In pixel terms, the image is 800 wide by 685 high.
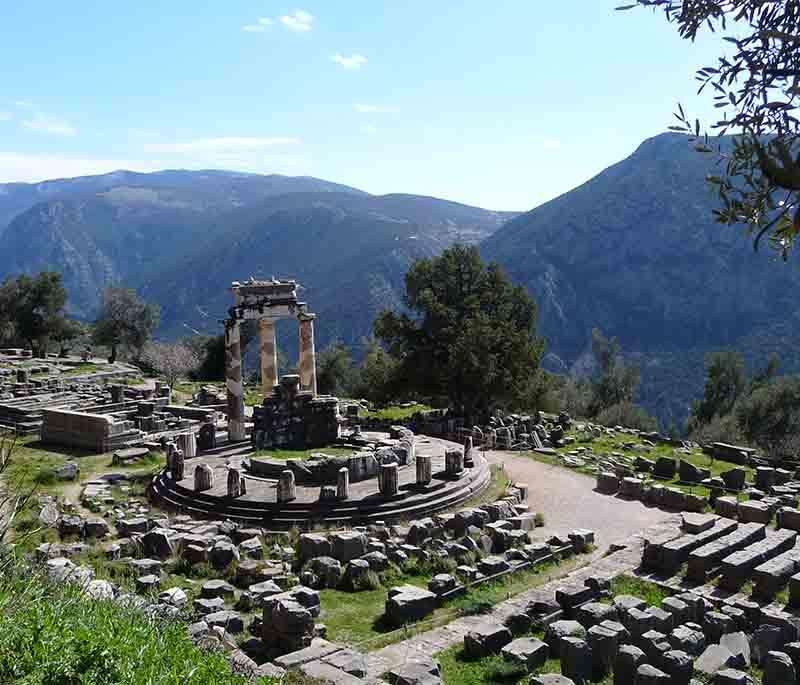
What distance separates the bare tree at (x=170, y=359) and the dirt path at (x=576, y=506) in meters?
36.9

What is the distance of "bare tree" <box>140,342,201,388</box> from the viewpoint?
60175 millimetres

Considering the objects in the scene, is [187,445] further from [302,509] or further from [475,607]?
[475,607]

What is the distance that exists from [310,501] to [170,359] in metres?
43.1

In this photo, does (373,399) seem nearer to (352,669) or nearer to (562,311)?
(352,669)

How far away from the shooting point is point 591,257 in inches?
4877

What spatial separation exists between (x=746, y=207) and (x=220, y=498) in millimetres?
17881

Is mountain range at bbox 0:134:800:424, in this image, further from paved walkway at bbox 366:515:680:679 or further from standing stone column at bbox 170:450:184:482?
standing stone column at bbox 170:450:184:482

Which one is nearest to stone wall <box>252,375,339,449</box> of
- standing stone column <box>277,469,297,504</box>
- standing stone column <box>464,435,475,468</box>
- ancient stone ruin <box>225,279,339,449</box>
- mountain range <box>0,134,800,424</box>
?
ancient stone ruin <box>225,279,339,449</box>

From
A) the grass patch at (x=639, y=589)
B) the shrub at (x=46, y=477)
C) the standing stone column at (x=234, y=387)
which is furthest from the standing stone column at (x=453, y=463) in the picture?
the shrub at (x=46, y=477)

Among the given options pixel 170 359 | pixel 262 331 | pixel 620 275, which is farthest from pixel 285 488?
pixel 620 275

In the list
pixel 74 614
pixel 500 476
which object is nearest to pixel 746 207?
pixel 74 614

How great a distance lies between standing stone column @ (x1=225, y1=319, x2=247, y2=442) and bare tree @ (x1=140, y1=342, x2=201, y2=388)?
94.9ft

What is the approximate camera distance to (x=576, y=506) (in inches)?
961

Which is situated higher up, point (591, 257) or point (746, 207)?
point (591, 257)
